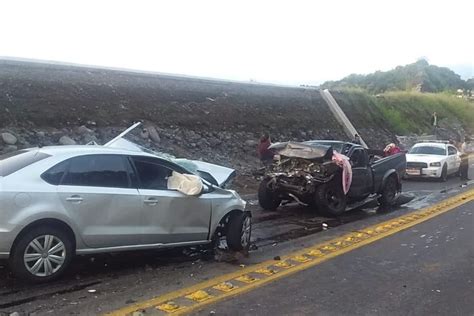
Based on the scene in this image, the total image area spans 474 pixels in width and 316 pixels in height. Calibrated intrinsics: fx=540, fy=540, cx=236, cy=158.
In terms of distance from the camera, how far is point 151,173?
664 centimetres

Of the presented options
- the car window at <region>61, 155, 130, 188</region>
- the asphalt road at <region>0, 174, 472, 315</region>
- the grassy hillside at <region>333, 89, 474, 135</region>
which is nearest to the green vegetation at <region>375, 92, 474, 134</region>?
the grassy hillside at <region>333, 89, 474, 135</region>

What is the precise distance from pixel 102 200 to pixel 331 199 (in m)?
6.06

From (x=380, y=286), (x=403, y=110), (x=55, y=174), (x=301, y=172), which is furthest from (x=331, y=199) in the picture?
(x=403, y=110)

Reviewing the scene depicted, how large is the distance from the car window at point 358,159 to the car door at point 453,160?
834 cm

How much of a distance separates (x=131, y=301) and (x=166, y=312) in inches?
19.0

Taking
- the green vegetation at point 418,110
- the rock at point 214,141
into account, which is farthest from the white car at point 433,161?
the green vegetation at point 418,110

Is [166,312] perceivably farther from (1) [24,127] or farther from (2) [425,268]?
(1) [24,127]

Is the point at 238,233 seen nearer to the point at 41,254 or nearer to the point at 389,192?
the point at 41,254

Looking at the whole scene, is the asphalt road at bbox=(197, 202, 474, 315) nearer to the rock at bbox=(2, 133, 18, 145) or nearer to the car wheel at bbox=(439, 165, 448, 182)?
the rock at bbox=(2, 133, 18, 145)

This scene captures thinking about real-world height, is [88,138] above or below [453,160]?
above

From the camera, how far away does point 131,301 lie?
17.1ft

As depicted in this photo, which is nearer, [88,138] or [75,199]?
[75,199]

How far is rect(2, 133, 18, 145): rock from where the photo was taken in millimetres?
12688

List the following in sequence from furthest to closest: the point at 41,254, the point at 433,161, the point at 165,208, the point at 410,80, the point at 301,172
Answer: the point at 410,80, the point at 433,161, the point at 301,172, the point at 165,208, the point at 41,254
